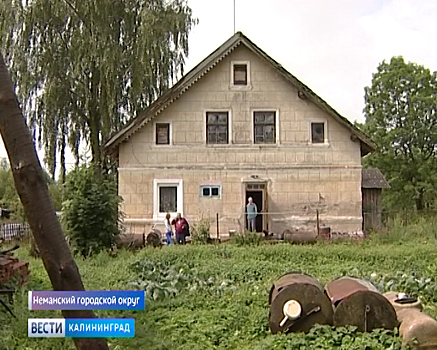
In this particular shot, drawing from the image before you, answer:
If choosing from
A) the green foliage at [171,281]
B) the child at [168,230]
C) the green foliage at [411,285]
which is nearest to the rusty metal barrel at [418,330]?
the green foliage at [411,285]

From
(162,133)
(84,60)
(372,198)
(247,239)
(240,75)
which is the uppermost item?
(84,60)

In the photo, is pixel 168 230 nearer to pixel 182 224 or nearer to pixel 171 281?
pixel 182 224

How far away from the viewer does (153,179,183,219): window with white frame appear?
2457 centimetres

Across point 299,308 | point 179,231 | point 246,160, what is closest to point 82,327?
point 299,308

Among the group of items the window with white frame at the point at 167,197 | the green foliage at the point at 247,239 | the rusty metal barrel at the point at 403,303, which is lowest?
the rusty metal barrel at the point at 403,303

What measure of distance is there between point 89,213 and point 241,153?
8.27 metres

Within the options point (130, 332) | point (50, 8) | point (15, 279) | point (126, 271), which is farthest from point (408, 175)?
point (130, 332)

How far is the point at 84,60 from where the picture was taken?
1107 inches

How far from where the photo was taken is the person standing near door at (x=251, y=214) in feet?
78.2

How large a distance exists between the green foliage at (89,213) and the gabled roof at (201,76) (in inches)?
218

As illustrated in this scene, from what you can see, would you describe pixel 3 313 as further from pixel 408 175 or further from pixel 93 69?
pixel 408 175

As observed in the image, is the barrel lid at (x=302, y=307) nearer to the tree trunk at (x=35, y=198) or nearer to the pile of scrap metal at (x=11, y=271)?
the pile of scrap metal at (x=11, y=271)

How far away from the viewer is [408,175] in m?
51.7

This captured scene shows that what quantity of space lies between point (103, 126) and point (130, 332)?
26326mm
